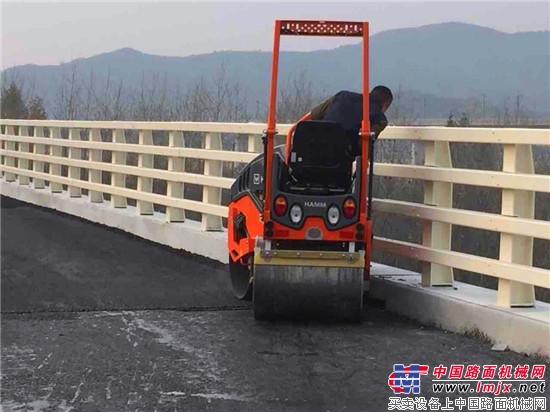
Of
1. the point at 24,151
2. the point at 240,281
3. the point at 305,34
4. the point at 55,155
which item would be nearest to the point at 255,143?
the point at 240,281

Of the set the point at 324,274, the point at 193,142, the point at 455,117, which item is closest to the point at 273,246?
the point at 324,274

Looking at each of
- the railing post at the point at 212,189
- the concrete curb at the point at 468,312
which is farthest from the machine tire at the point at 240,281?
the railing post at the point at 212,189

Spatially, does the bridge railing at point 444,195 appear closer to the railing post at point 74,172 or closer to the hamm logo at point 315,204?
the hamm logo at point 315,204

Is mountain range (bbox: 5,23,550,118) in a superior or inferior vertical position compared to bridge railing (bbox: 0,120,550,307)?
superior

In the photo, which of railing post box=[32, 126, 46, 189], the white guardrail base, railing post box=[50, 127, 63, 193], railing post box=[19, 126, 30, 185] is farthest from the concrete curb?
railing post box=[19, 126, 30, 185]

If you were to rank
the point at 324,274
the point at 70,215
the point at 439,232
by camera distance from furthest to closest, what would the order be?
the point at 70,215
the point at 439,232
the point at 324,274

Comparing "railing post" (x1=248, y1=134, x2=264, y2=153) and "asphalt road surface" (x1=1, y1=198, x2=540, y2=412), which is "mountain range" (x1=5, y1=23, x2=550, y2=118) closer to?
"railing post" (x1=248, y1=134, x2=264, y2=153)

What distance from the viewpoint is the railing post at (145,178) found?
1198cm

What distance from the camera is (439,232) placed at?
7055mm

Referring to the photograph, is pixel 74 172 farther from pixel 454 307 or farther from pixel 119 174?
pixel 454 307

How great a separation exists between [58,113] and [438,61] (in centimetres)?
5902

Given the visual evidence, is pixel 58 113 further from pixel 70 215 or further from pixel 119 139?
pixel 119 139

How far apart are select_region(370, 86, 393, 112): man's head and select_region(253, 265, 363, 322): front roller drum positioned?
1.42 m

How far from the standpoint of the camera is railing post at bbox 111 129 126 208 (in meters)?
12.8
